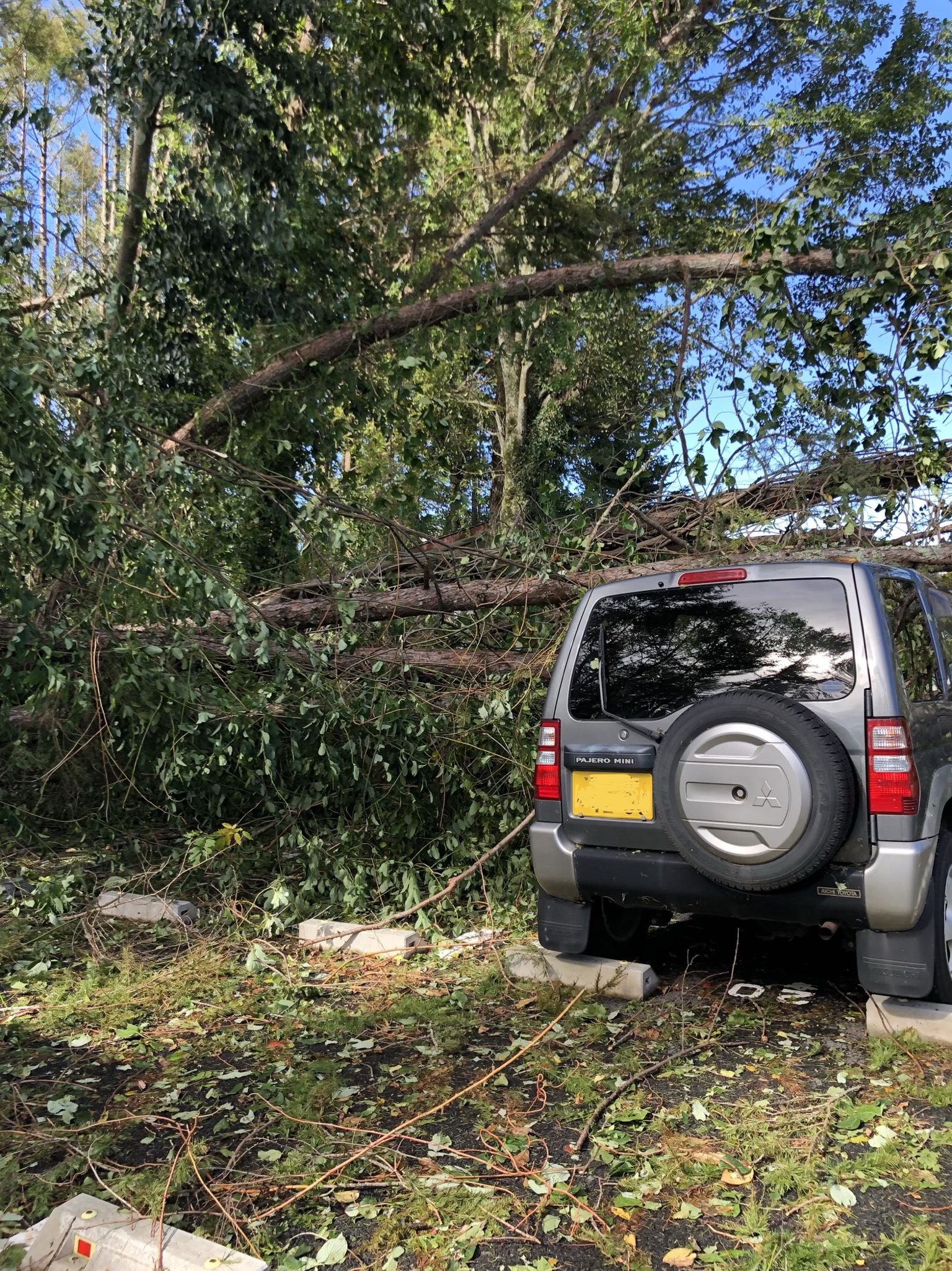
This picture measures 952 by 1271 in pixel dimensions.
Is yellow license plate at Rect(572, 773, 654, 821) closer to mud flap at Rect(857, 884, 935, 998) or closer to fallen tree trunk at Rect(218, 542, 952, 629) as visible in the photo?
mud flap at Rect(857, 884, 935, 998)

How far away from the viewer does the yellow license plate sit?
11.6 ft

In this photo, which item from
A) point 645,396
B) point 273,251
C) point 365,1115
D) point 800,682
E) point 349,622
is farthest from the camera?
point 645,396

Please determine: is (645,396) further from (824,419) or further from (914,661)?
(914,661)

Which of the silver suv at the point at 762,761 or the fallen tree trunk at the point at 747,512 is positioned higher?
the fallen tree trunk at the point at 747,512

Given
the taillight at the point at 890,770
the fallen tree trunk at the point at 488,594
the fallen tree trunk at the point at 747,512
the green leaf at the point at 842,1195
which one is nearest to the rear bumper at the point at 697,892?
the taillight at the point at 890,770

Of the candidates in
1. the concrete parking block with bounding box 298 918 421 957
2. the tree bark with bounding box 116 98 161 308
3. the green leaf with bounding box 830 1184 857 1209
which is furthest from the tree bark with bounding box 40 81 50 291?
the green leaf with bounding box 830 1184 857 1209

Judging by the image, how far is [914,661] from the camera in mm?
3477

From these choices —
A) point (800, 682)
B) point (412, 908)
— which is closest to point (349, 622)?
point (412, 908)

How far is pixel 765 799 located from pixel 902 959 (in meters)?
0.78

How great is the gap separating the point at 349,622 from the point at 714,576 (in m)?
2.63

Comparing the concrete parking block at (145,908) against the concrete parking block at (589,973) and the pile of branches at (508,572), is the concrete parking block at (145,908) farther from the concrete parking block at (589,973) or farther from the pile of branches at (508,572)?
the concrete parking block at (589,973)

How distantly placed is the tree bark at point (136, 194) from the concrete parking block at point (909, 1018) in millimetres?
7416

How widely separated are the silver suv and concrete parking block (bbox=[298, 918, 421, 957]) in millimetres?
1045

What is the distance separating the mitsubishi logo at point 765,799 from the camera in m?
3.09
